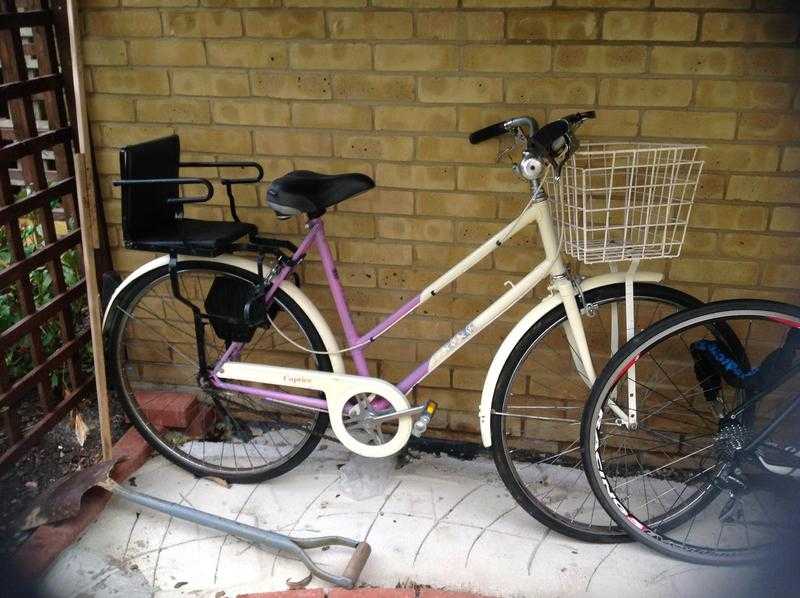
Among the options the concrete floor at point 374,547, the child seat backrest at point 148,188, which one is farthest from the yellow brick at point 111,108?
the concrete floor at point 374,547

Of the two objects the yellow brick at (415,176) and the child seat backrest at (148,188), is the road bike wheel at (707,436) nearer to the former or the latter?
the yellow brick at (415,176)

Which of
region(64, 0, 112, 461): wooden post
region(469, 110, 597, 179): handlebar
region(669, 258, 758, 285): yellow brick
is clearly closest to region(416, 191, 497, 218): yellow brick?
region(469, 110, 597, 179): handlebar

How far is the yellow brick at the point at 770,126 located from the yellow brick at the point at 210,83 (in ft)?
6.25

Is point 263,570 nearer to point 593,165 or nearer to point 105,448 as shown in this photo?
point 105,448

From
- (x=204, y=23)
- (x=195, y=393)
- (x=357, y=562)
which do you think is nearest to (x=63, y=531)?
(x=195, y=393)

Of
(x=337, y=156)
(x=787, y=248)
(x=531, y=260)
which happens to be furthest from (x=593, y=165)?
(x=337, y=156)

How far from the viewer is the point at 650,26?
2.51m

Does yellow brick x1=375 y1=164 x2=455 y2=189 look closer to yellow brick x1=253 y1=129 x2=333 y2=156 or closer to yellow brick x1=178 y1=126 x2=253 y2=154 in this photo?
yellow brick x1=253 y1=129 x2=333 y2=156

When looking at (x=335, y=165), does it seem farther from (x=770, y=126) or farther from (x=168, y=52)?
(x=770, y=126)

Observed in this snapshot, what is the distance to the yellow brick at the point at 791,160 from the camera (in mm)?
2568

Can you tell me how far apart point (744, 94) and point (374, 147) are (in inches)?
54.1

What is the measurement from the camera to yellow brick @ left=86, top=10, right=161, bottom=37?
9.34 feet

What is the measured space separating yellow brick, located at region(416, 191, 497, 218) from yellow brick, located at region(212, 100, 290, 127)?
0.65m

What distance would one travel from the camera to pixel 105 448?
115 inches
